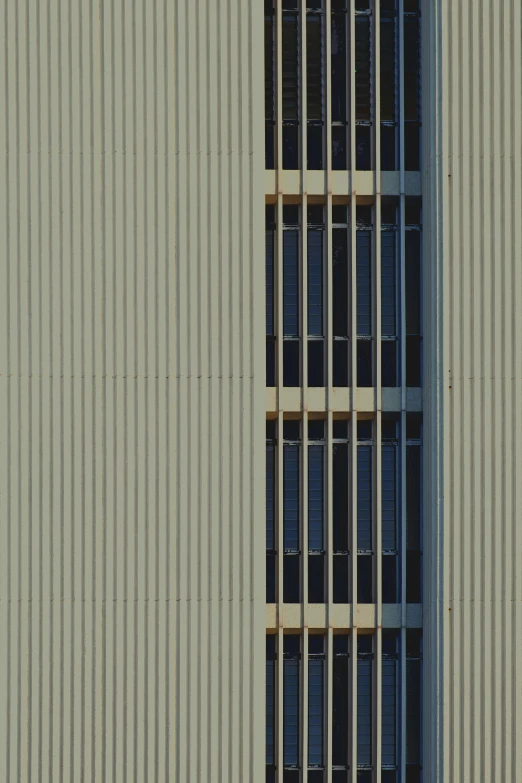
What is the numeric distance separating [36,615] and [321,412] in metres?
5.11

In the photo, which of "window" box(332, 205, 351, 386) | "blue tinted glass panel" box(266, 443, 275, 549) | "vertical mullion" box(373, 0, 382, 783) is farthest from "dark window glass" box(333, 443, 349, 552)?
"window" box(332, 205, 351, 386)

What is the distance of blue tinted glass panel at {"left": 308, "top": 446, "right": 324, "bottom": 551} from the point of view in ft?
48.4

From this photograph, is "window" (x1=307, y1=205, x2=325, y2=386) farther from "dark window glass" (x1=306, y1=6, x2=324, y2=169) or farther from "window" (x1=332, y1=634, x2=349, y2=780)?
"window" (x1=332, y1=634, x2=349, y2=780)

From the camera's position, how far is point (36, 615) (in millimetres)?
13797

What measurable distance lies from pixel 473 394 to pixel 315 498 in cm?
286

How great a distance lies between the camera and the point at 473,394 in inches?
556

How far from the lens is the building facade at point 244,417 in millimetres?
13820

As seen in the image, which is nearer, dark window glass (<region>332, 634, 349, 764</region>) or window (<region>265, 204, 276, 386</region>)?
dark window glass (<region>332, 634, 349, 764</region>)

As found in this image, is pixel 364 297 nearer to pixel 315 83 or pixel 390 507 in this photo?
pixel 390 507

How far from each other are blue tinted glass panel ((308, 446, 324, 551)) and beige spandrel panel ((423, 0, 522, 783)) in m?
1.59

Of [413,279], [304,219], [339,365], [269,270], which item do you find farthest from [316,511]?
[304,219]

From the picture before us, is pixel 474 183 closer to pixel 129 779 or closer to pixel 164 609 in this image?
pixel 164 609

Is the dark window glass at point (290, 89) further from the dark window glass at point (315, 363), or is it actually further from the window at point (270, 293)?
the dark window glass at point (315, 363)

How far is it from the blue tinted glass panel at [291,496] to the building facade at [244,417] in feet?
0.16
